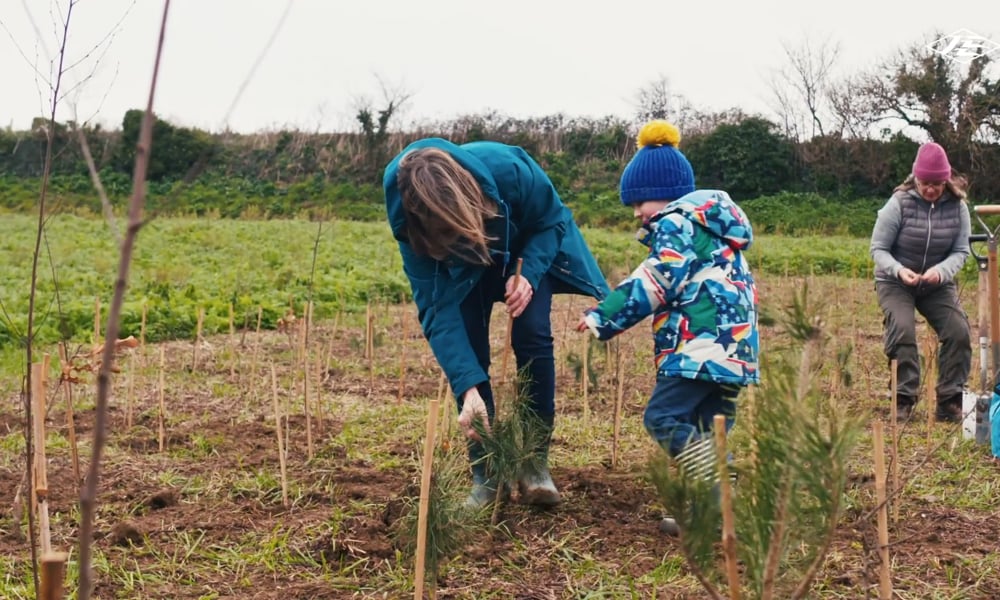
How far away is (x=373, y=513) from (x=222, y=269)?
9860mm

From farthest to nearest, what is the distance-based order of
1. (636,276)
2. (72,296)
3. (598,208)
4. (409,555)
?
(598,208), (72,296), (636,276), (409,555)

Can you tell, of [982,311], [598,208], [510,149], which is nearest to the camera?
[510,149]

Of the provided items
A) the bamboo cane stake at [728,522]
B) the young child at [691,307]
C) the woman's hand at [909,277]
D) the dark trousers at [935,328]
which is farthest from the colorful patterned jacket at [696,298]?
the dark trousers at [935,328]

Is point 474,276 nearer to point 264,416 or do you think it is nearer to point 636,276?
point 636,276

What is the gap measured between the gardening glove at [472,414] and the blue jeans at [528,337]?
0.62 feet

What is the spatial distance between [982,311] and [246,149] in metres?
29.9

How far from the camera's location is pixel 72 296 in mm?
9141

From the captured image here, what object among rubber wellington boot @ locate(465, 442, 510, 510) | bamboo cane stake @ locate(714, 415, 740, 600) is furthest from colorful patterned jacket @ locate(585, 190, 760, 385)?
bamboo cane stake @ locate(714, 415, 740, 600)

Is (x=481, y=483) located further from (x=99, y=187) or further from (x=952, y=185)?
(x=952, y=185)

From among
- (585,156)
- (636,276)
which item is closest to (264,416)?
(636,276)

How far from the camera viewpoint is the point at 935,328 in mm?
5074

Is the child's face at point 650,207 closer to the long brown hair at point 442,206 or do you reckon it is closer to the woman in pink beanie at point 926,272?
the long brown hair at point 442,206

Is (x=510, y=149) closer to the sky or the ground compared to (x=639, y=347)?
closer to the sky

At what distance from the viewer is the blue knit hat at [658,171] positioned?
9.70 ft
